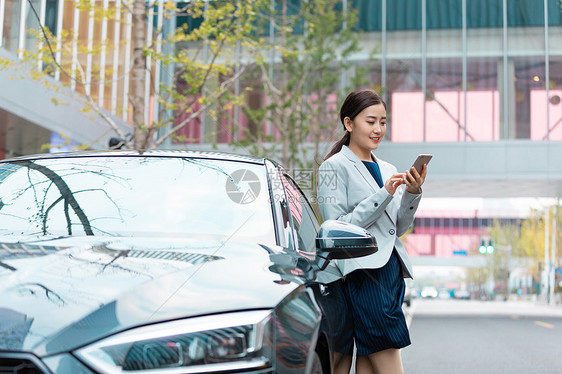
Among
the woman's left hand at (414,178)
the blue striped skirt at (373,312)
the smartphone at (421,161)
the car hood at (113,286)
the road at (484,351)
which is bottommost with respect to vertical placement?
the road at (484,351)

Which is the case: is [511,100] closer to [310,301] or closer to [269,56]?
[269,56]

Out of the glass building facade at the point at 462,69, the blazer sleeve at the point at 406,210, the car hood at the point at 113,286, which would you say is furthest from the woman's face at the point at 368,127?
the glass building facade at the point at 462,69

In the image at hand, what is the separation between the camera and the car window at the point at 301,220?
3.12 meters

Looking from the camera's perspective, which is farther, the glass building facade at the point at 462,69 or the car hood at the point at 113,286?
the glass building facade at the point at 462,69

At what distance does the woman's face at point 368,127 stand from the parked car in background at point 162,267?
1.52 ft

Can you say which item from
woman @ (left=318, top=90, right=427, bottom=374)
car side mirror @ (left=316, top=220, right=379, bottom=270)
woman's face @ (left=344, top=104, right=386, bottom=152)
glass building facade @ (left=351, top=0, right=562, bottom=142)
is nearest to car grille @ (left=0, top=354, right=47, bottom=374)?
car side mirror @ (left=316, top=220, right=379, bottom=270)

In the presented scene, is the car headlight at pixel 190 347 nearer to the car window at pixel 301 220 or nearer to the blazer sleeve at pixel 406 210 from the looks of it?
the car window at pixel 301 220

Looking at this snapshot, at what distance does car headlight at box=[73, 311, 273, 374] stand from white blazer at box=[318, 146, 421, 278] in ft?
4.98

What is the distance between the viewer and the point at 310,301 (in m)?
2.29

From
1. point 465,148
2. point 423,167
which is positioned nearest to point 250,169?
point 423,167

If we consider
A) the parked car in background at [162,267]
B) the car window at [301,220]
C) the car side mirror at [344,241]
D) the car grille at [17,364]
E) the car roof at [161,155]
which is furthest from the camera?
the car roof at [161,155]

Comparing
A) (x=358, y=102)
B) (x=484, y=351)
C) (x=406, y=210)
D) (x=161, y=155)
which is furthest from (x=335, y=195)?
(x=484, y=351)

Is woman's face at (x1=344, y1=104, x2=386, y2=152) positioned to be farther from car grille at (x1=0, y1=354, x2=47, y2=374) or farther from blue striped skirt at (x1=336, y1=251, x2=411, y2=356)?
car grille at (x1=0, y1=354, x2=47, y2=374)

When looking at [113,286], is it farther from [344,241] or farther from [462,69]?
[462,69]
